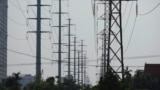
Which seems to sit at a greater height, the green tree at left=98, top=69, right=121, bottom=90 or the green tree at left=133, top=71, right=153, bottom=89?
the green tree at left=98, top=69, right=121, bottom=90

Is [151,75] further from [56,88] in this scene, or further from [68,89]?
[56,88]

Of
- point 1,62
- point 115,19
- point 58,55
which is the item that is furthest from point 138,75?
point 115,19

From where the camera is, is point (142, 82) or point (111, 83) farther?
point (142, 82)

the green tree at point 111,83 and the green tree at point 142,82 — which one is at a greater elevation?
the green tree at point 111,83

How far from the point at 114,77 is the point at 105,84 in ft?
2.45

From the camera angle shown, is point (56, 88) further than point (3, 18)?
Yes

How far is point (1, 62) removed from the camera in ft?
159

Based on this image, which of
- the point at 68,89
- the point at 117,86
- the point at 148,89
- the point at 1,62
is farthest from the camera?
the point at 148,89

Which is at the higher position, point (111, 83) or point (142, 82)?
point (111, 83)

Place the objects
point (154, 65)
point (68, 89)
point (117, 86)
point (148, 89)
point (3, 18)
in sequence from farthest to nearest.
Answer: point (154, 65), point (148, 89), point (68, 89), point (3, 18), point (117, 86)

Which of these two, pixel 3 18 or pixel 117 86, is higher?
pixel 3 18

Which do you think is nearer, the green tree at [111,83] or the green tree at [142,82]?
the green tree at [111,83]

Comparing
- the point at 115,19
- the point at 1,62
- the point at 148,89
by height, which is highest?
the point at 115,19

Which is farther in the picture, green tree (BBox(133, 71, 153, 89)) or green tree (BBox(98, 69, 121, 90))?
green tree (BBox(133, 71, 153, 89))
